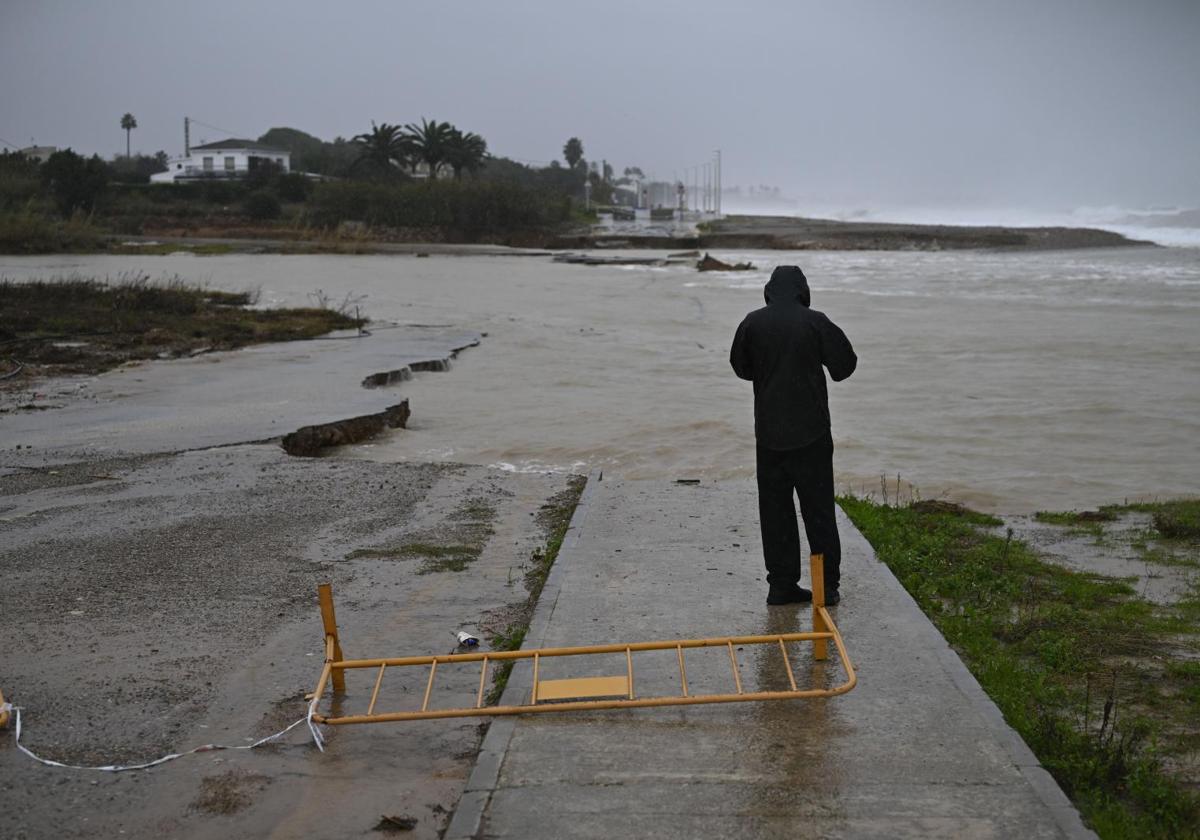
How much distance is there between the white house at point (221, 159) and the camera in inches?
4931

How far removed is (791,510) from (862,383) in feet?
46.6

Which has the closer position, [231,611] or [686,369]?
[231,611]

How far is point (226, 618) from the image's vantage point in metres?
6.57

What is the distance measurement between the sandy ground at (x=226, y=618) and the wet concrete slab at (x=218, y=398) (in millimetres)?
857

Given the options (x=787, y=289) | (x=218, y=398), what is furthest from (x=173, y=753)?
(x=218, y=398)

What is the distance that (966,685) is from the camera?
519 centimetres

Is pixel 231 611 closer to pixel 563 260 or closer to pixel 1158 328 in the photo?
pixel 1158 328

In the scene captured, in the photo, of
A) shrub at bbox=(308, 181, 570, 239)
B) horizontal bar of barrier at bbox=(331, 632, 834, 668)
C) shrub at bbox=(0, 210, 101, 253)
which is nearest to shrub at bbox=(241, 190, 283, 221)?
shrub at bbox=(308, 181, 570, 239)

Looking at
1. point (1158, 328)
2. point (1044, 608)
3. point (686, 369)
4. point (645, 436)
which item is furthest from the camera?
point (1158, 328)

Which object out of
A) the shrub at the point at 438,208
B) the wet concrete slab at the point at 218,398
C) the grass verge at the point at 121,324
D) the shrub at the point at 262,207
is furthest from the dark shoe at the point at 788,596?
the shrub at the point at 262,207

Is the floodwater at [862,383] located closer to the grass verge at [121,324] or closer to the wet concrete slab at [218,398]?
the wet concrete slab at [218,398]

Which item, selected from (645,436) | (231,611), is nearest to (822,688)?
(231,611)

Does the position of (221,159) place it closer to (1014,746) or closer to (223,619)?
(223,619)

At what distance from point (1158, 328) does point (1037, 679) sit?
26919 millimetres
